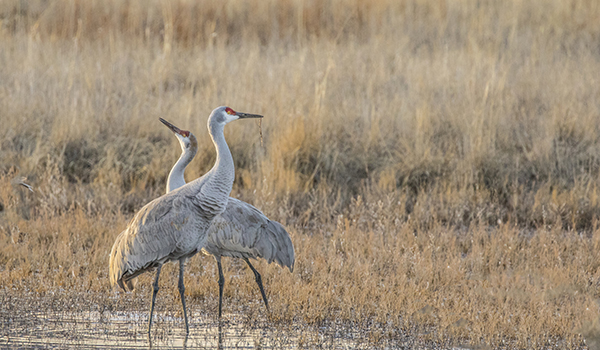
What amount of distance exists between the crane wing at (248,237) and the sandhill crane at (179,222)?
0.31m

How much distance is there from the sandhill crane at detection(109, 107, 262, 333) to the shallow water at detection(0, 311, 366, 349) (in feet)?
0.51

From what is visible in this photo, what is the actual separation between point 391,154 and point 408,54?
4141mm

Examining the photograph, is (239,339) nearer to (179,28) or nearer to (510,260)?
(510,260)

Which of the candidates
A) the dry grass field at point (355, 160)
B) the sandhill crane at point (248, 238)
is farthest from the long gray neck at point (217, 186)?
the dry grass field at point (355, 160)

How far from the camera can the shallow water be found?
4.60 metres

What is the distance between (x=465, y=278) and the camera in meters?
6.16

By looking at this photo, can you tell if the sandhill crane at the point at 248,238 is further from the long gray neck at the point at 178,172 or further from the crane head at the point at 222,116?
the crane head at the point at 222,116

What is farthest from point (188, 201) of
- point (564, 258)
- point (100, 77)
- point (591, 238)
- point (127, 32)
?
point (127, 32)

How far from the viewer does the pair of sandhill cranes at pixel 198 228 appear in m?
4.88

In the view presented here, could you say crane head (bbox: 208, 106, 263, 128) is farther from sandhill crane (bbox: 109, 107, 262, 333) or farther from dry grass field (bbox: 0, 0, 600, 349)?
dry grass field (bbox: 0, 0, 600, 349)

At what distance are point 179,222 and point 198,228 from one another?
14 cm

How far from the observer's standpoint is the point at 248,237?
5465mm

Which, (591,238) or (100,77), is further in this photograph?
(100,77)

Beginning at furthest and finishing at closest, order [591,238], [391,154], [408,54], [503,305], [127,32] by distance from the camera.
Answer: [127,32] < [408,54] < [391,154] < [591,238] < [503,305]
